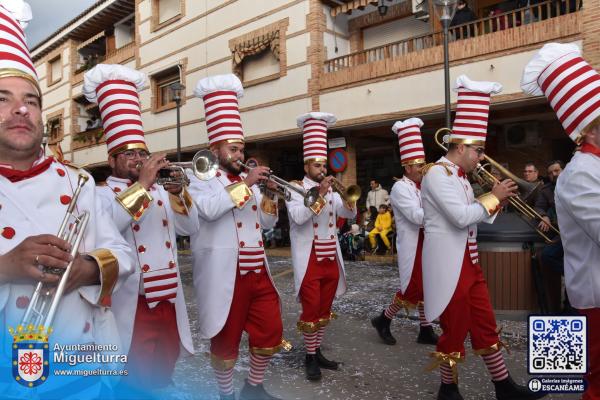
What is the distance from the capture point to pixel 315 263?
4.89m

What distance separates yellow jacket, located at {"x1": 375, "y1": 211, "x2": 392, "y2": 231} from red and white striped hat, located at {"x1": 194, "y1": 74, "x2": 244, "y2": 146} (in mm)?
8852

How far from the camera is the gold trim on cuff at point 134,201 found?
2.94 metres

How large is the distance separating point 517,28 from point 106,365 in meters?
11.4

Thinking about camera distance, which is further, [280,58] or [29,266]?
[280,58]

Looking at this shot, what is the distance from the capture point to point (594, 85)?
9.25ft

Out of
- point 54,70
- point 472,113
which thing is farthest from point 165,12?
point 472,113

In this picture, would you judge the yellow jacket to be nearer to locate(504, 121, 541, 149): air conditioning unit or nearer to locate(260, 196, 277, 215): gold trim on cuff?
locate(504, 121, 541, 149): air conditioning unit

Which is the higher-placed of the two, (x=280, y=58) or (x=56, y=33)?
(x=56, y=33)

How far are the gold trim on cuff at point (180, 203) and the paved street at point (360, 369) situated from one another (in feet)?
4.44

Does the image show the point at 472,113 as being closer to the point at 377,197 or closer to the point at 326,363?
the point at 326,363

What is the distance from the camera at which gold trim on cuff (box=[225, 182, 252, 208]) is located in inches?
148

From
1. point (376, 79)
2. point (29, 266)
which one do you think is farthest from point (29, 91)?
point (376, 79)

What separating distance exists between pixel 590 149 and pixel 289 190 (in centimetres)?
264

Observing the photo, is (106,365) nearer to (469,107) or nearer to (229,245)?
(229,245)
